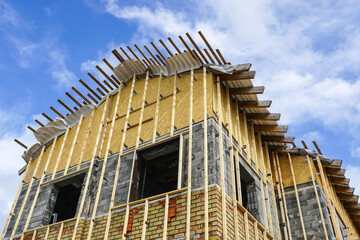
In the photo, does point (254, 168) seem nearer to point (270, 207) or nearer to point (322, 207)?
point (270, 207)

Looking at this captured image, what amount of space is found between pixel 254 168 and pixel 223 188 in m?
3.24

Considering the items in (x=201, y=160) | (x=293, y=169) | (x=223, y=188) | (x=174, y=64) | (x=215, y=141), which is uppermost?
(x=174, y=64)

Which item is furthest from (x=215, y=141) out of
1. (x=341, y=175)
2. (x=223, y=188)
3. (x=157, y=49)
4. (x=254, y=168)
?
(x=341, y=175)

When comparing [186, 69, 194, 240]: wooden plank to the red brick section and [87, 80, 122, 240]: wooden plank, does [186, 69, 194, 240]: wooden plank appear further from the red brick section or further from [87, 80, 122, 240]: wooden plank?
[87, 80, 122, 240]: wooden plank

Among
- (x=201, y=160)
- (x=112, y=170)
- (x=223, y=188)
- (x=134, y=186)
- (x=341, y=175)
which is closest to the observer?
(x=223, y=188)

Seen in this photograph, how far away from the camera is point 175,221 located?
8.45m

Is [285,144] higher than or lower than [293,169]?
higher

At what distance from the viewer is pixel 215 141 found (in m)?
9.68

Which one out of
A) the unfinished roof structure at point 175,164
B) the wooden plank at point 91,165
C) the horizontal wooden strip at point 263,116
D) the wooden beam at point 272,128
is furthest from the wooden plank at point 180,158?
the wooden beam at point 272,128

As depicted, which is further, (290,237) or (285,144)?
(285,144)

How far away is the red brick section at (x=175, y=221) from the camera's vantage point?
8008 mm

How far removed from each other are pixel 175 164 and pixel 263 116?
12.2 ft

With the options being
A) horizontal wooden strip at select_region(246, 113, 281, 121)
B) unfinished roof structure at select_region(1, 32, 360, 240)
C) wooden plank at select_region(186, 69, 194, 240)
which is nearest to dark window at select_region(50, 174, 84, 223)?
unfinished roof structure at select_region(1, 32, 360, 240)

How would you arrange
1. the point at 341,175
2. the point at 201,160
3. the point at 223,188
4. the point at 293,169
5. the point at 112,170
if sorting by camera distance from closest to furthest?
the point at 223,188 < the point at 201,160 < the point at 112,170 < the point at 293,169 < the point at 341,175
